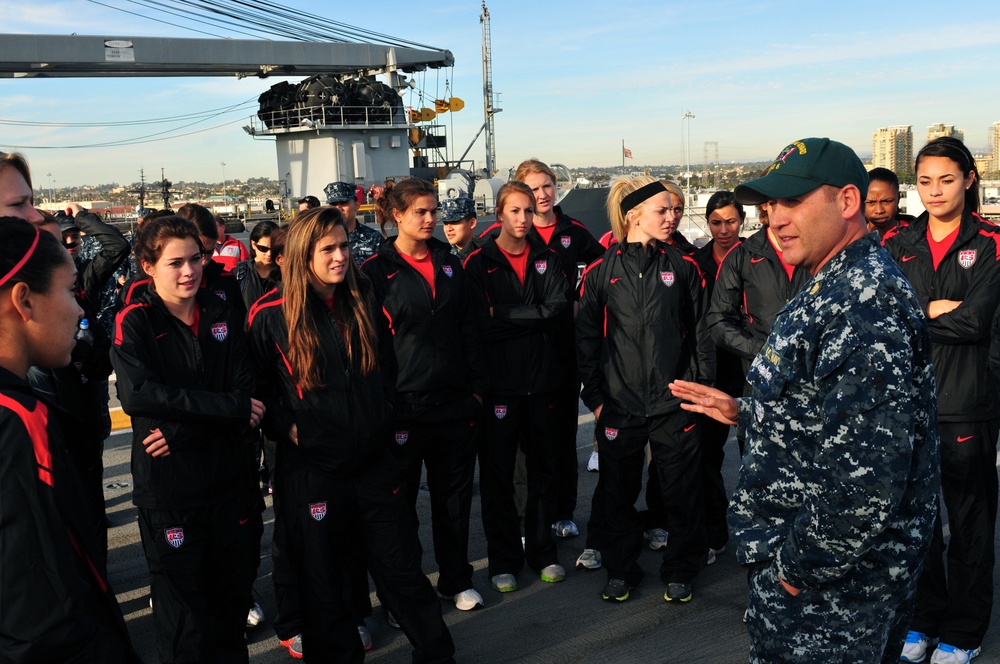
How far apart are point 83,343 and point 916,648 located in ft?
14.9

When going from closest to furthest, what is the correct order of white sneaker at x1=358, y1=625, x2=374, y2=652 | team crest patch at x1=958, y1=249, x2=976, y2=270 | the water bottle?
team crest patch at x1=958, y1=249, x2=976, y2=270 → white sneaker at x1=358, y1=625, x2=374, y2=652 → the water bottle

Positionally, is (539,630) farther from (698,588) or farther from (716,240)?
(716,240)

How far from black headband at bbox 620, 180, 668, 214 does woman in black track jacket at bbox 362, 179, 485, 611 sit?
1.05 metres

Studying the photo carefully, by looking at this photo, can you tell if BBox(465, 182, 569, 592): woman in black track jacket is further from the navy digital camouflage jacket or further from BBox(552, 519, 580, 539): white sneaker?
the navy digital camouflage jacket

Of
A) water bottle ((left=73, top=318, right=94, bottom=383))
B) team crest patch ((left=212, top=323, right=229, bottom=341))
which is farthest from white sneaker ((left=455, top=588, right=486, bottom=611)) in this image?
water bottle ((left=73, top=318, right=94, bottom=383))

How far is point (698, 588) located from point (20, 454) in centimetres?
398

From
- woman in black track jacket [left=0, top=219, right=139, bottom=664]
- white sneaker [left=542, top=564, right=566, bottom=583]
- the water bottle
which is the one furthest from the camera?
white sneaker [left=542, top=564, right=566, bottom=583]

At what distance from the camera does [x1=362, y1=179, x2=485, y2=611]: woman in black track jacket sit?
441 centimetres

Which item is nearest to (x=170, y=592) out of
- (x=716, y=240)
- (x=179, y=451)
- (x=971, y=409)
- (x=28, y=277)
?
(x=179, y=451)

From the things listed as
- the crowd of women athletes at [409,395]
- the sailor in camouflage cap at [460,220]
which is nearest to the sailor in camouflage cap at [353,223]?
the sailor in camouflage cap at [460,220]

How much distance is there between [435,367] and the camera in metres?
4.41

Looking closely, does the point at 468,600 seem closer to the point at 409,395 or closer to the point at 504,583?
the point at 504,583

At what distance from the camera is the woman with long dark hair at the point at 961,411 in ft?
12.5

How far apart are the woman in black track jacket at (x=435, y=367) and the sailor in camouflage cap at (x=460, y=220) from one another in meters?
1.06
